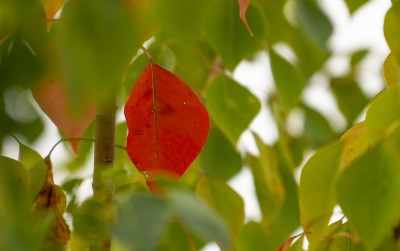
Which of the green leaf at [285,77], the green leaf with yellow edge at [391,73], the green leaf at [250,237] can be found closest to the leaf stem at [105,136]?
the green leaf with yellow edge at [391,73]

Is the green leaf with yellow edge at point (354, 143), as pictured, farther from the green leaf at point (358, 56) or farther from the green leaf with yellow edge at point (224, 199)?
the green leaf at point (358, 56)

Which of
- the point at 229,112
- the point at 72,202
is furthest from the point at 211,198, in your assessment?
the point at 72,202

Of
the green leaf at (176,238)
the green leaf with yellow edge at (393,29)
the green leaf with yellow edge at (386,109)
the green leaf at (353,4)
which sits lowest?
the green leaf at (176,238)

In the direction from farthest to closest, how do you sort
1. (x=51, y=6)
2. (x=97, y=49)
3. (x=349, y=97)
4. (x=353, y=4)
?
(x=349, y=97), (x=353, y=4), (x=51, y=6), (x=97, y=49)

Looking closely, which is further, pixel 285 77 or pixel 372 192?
pixel 285 77

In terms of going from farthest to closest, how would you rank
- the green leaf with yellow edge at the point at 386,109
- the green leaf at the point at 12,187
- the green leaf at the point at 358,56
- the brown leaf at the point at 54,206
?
the green leaf at the point at 358,56 → the brown leaf at the point at 54,206 → the green leaf with yellow edge at the point at 386,109 → the green leaf at the point at 12,187

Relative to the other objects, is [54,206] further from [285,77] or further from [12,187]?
→ [285,77]

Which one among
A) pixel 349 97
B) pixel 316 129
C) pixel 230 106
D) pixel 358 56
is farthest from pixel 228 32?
pixel 358 56
